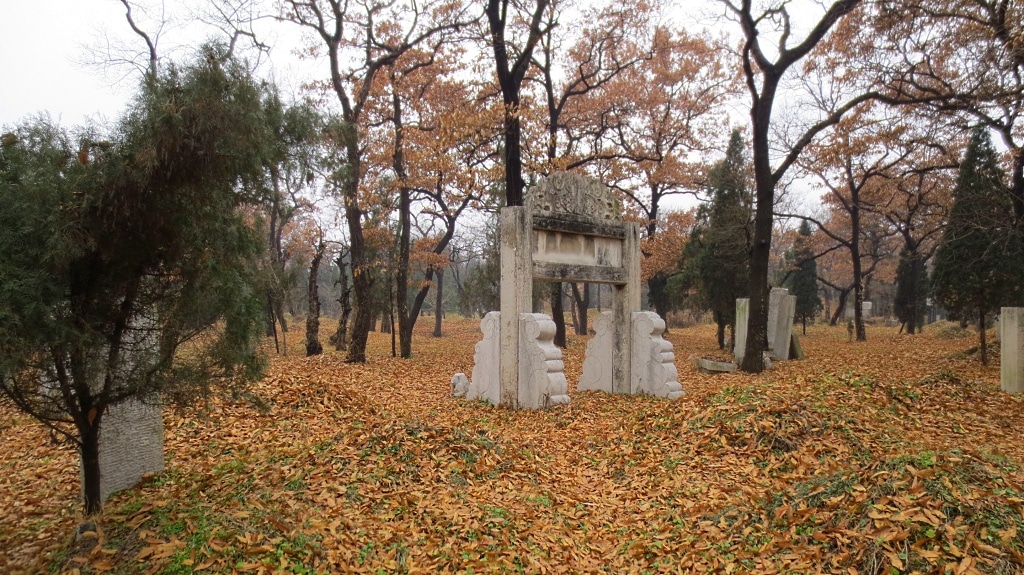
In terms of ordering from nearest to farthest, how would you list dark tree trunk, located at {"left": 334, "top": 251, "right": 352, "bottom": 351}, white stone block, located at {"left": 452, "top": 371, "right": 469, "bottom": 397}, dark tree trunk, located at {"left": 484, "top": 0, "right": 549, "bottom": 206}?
white stone block, located at {"left": 452, "top": 371, "right": 469, "bottom": 397}
dark tree trunk, located at {"left": 484, "top": 0, "right": 549, "bottom": 206}
dark tree trunk, located at {"left": 334, "top": 251, "right": 352, "bottom": 351}

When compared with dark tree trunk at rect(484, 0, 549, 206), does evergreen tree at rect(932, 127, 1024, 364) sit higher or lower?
lower

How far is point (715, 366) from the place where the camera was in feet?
43.1

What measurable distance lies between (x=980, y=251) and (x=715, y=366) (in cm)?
613

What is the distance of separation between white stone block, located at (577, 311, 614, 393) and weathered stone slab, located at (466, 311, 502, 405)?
1850 millimetres

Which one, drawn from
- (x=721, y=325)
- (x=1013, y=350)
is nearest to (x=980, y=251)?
(x=1013, y=350)

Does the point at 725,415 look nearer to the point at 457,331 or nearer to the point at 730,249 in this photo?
the point at 730,249

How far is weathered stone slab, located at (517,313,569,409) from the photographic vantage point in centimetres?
793

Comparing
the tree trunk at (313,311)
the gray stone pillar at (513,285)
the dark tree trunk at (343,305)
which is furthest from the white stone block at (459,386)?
the dark tree trunk at (343,305)

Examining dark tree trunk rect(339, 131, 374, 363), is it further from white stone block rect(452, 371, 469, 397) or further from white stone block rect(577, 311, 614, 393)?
white stone block rect(577, 311, 614, 393)

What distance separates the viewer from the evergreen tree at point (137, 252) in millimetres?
3146

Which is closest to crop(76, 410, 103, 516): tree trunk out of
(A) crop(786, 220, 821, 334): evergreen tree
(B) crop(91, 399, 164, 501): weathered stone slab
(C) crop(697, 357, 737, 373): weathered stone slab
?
(B) crop(91, 399, 164, 501): weathered stone slab

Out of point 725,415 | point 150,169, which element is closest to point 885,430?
point 725,415

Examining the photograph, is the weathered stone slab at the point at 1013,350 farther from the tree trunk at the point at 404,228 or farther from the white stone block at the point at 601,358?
the tree trunk at the point at 404,228

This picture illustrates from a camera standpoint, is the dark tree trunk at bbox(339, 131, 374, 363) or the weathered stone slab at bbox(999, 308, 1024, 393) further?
the dark tree trunk at bbox(339, 131, 374, 363)
